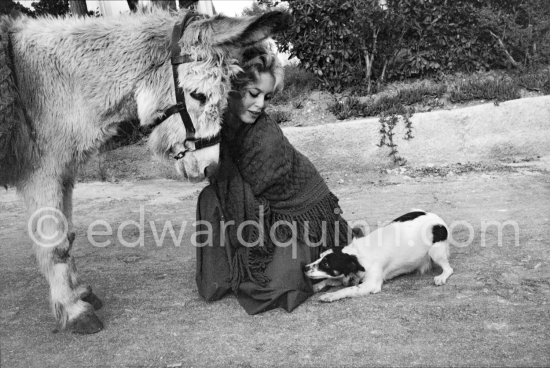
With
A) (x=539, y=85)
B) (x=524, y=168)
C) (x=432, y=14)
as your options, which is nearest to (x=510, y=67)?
(x=539, y=85)

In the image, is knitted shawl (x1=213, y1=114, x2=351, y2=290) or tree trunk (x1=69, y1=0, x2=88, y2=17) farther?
tree trunk (x1=69, y1=0, x2=88, y2=17)

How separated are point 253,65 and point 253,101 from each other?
207 millimetres

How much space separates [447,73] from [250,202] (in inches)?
213

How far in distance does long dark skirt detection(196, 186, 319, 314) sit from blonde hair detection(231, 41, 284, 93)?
0.69 m

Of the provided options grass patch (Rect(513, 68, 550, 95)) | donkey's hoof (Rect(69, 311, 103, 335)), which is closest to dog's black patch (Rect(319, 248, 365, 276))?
donkey's hoof (Rect(69, 311, 103, 335))

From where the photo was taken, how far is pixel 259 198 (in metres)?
3.21

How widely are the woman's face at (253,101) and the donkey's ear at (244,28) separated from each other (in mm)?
437

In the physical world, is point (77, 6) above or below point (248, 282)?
above

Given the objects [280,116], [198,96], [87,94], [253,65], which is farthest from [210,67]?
[280,116]

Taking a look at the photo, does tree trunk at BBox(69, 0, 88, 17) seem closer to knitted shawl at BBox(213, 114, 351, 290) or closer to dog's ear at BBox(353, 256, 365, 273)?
knitted shawl at BBox(213, 114, 351, 290)

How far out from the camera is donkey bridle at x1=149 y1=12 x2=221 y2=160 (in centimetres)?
258

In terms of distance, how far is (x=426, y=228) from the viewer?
3.33 meters

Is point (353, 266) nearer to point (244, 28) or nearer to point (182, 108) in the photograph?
point (182, 108)

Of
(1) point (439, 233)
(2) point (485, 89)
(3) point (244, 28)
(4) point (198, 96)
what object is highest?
(3) point (244, 28)
